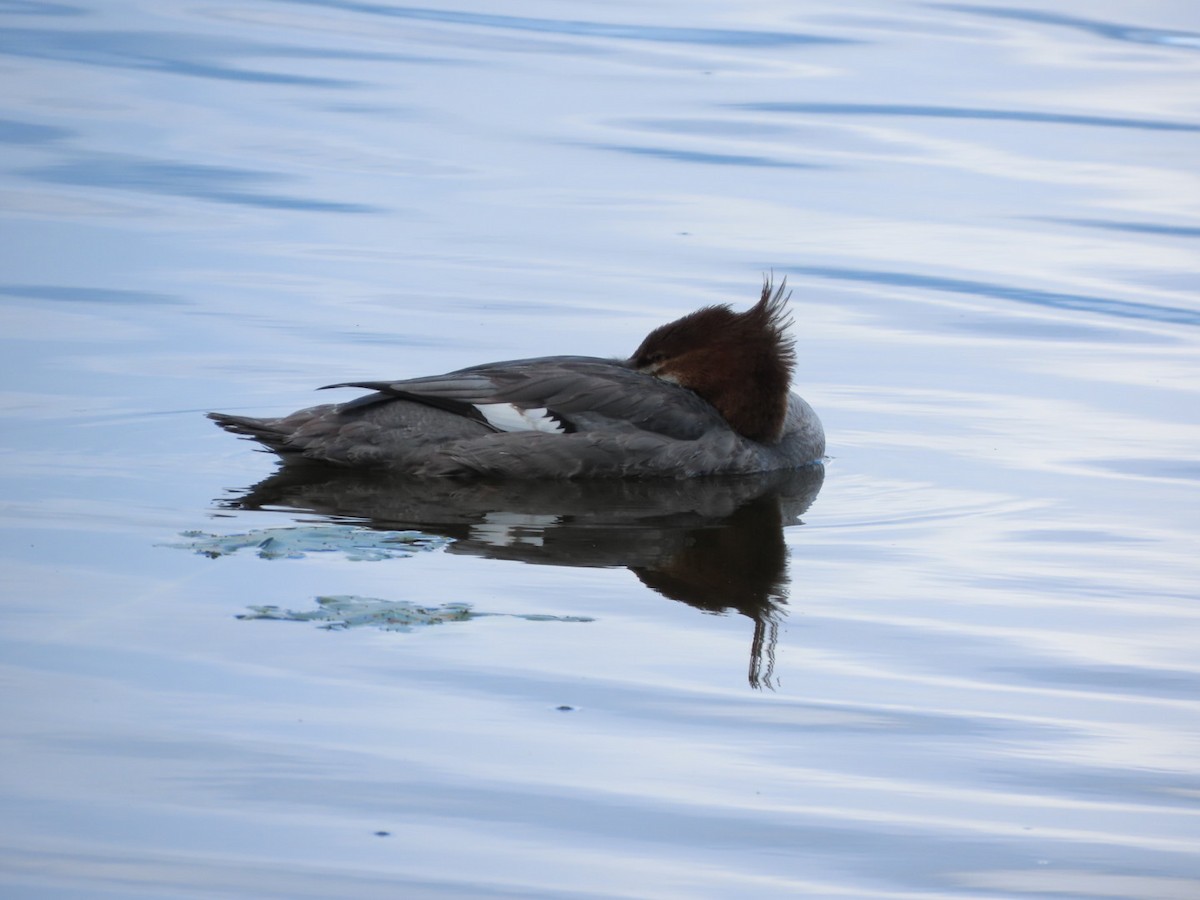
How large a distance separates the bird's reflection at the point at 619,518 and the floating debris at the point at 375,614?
2.61ft

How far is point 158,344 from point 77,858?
6.12 metres

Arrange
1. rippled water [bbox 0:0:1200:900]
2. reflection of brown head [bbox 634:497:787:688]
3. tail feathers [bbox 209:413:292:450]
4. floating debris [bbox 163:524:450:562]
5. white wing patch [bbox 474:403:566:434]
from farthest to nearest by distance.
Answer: white wing patch [bbox 474:403:566:434]
tail feathers [bbox 209:413:292:450]
floating debris [bbox 163:524:450:562]
reflection of brown head [bbox 634:497:787:688]
rippled water [bbox 0:0:1200:900]

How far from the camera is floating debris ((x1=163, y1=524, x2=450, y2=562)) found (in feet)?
24.9

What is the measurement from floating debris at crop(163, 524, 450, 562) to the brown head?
2.13 meters

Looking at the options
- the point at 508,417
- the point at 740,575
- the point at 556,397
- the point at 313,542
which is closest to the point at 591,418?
the point at 556,397

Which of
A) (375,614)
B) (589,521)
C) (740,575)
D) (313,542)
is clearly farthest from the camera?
(589,521)

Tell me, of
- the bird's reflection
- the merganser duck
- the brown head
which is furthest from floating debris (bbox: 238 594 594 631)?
the brown head

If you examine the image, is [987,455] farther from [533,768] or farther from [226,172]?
[226,172]

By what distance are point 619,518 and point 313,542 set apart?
4.93ft

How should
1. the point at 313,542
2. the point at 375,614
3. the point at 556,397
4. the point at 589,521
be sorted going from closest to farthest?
the point at 375,614, the point at 313,542, the point at 589,521, the point at 556,397

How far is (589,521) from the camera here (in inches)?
336

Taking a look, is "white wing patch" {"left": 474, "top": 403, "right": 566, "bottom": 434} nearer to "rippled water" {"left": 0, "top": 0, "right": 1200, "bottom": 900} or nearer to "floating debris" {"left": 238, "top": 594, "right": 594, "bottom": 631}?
"rippled water" {"left": 0, "top": 0, "right": 1200, "bottom": 900}

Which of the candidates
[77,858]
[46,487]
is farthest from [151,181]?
[77,858]

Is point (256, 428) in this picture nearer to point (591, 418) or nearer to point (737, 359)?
point (591, 418)
